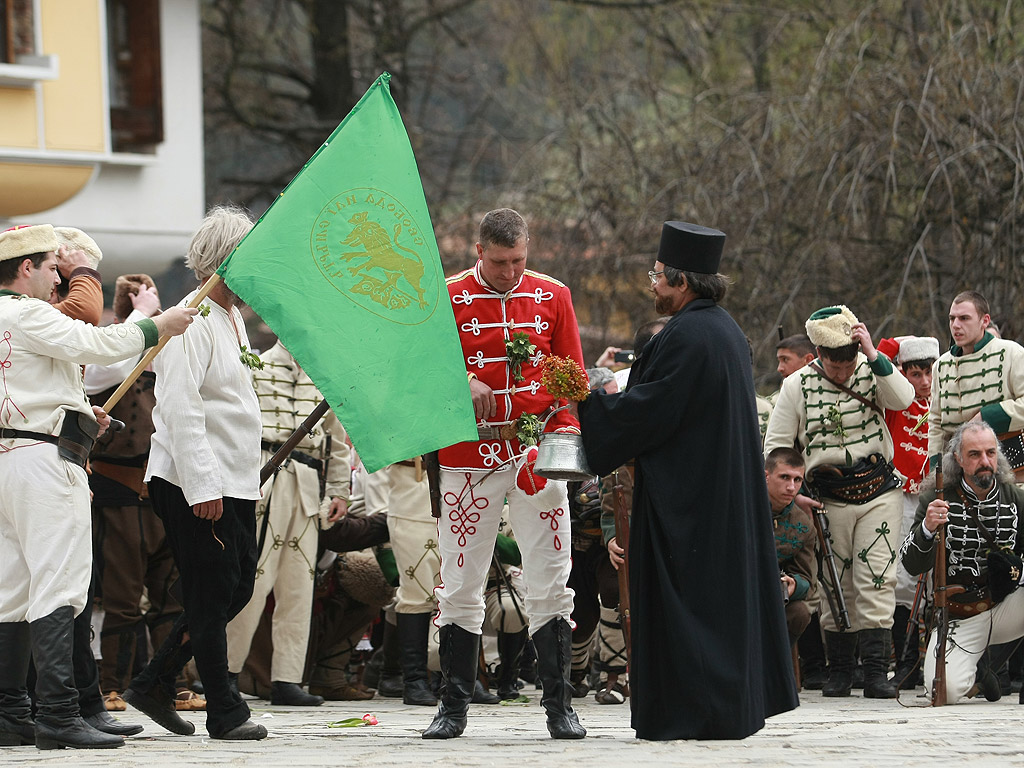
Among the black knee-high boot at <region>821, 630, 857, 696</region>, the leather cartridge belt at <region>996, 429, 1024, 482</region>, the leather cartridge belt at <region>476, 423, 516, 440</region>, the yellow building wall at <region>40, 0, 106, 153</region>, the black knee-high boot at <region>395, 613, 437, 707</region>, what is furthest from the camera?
the yellow building wall at <region>40, 0, 106, 153</region>

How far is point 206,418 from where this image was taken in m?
6.59

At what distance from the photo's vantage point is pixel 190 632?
657 cm

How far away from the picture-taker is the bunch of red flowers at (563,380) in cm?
640

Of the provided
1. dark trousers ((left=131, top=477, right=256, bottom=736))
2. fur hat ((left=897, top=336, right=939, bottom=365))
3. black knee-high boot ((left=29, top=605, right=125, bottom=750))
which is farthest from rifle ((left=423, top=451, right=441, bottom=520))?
fur hat ((left=897, top=336, right=939, bottom=365))

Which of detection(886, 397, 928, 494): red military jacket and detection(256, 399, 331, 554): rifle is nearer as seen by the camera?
detection(256, 399, 331, 554): rifle

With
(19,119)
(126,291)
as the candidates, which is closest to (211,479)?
(126,291)

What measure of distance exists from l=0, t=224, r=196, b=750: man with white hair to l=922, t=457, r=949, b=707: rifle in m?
4.51

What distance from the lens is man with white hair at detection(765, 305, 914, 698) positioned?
939cm

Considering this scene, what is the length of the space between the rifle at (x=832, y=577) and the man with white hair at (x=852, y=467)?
30mm

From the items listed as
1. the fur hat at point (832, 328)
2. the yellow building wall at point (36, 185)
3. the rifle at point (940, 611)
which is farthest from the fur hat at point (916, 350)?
the yellow building wall at point (36, 185)

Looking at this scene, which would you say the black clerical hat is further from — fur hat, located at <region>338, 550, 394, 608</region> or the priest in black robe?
fur hat, located at <region>338, 550, 394, 608</region>

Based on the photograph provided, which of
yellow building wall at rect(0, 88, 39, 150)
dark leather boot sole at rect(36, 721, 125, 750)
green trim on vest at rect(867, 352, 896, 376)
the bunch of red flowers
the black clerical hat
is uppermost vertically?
yellow building wall at rect(0, 88, 39, 150)

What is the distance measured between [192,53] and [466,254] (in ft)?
15.4

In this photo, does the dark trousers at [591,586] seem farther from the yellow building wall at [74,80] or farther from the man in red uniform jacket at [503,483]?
the yellow building wall at [74,80]
